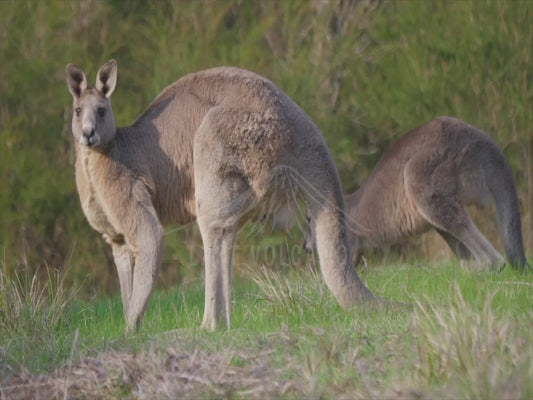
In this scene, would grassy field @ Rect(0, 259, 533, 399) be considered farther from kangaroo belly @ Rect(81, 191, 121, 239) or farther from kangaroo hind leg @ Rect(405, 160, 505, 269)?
kangaroo hind leg @ Rect(405, 160, 505, 269)

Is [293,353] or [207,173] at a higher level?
[207,173]

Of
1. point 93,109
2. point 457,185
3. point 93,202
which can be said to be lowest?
point 457,185

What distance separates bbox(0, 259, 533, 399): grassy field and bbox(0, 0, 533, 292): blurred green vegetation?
210 inches

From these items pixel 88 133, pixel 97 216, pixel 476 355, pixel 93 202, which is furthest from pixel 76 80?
pixel 476 355

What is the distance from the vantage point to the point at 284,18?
13.5 meters

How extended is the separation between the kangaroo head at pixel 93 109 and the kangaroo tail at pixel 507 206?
3.84 m

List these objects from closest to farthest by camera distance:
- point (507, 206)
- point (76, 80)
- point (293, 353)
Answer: point (293, 353) → point (76, 80) → point (507, 206)

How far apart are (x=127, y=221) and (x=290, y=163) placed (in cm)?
121

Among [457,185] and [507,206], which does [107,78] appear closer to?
[457,185]

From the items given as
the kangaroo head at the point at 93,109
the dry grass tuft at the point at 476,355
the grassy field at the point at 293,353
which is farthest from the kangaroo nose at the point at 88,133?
the dry grass tuft at the point at 476,355

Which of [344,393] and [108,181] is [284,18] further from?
[344,393]

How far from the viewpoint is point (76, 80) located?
686 cm

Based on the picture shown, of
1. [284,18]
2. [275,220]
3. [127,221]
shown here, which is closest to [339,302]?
[275,220]

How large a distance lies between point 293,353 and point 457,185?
460cm
